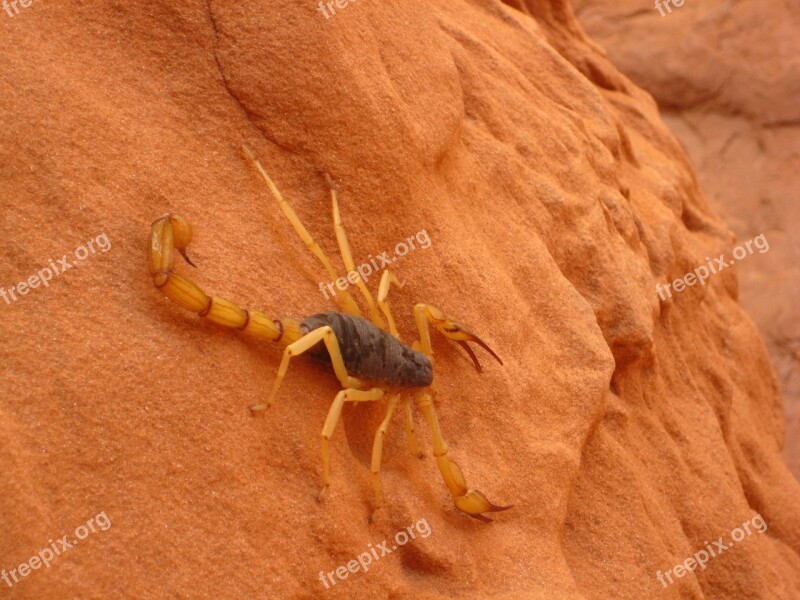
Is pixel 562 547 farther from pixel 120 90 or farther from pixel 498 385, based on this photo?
pixel 120 90

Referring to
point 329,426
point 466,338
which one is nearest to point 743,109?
point 466,338

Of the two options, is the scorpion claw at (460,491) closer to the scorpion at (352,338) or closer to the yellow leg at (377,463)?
the scorpion at (352,338)

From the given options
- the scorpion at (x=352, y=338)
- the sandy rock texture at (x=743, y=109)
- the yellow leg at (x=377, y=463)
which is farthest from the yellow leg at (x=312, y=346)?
the sandy rock texture at (x=743, y=109)

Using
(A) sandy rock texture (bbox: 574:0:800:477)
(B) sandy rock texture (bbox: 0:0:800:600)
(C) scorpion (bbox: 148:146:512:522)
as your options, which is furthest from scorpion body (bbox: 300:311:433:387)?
(A) sandy rock texture (bbox: 574:0:800:477)

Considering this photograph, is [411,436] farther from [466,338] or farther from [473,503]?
[466,338]

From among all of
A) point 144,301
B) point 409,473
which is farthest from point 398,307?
point 144,301
